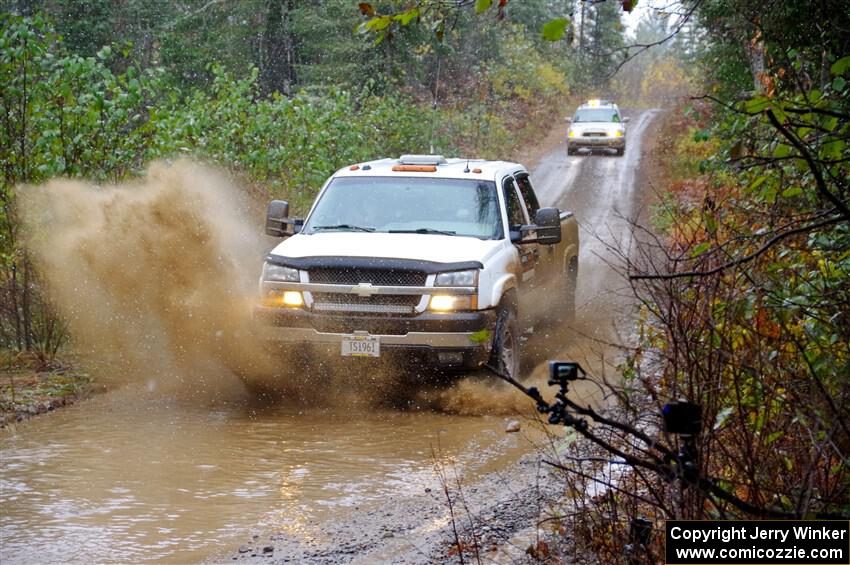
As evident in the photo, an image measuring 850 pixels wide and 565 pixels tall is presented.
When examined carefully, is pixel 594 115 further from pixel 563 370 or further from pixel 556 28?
pixel 563 370

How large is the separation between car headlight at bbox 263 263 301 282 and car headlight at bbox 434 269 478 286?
3.84 feet

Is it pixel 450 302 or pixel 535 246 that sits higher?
pixel 535 246

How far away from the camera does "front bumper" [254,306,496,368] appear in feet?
29.0

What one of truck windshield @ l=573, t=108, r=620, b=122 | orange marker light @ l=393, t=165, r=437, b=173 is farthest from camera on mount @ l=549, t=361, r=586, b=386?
truck windshield @ l=573, t=108, r=620, b=122

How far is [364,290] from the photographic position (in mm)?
8852

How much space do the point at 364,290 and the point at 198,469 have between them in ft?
6.80

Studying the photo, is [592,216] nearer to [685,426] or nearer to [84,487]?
[84,487]

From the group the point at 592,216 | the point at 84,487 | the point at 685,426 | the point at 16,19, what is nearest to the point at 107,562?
the point at 84,487

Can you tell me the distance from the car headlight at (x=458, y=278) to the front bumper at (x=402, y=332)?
24 cm

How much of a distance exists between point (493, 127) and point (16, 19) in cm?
3165

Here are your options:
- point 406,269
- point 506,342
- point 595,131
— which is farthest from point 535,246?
point 595,131

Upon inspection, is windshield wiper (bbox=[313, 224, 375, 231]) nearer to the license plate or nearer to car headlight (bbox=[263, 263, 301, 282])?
car headlight (bbox=[263, 263, 301, 282])

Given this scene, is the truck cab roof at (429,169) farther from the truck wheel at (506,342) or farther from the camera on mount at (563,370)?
the camera on mount at (563,370)

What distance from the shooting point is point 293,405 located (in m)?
9.56
